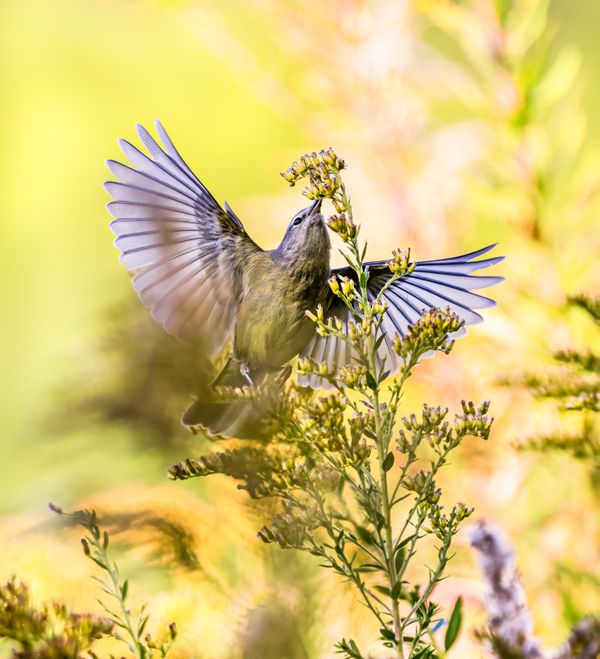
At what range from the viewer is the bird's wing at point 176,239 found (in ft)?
2.18

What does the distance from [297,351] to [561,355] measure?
288mm

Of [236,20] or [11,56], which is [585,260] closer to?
[236,20]

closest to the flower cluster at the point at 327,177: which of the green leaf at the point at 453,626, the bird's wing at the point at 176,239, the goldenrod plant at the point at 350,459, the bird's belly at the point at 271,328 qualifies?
the goldenrod plant at the point at 350,459

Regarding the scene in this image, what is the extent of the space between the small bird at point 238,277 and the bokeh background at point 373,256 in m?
0.06

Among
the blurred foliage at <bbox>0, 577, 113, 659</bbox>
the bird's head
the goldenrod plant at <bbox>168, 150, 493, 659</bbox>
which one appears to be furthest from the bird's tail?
the bird's head

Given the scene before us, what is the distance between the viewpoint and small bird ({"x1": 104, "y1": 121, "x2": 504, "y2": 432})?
0.68 metres

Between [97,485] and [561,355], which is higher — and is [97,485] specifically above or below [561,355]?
below

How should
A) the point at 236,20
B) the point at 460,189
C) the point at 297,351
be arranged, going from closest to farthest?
the point at 297,351, the point at 460,189, the point at 236,20

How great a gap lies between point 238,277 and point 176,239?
26 centimetres

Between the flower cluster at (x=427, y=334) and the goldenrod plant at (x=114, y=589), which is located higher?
the flower cluster at (x=427, y=334)

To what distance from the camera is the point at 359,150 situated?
1.13 meters

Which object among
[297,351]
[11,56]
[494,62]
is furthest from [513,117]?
[11,56]

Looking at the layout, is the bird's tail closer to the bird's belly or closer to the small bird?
the small bird

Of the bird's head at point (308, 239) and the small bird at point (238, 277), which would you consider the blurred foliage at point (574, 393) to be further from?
the bird's head at point (308, 239)
